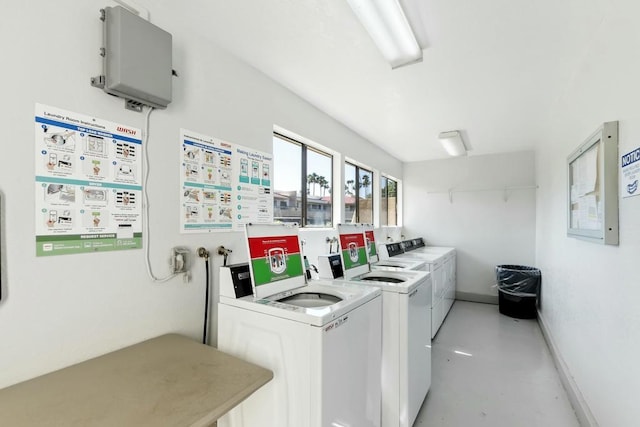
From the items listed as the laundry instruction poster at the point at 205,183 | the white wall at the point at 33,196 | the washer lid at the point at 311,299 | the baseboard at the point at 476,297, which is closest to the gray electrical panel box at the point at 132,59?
the white wall at the point at 33,196

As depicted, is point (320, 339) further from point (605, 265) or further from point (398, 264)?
point (398, 264)

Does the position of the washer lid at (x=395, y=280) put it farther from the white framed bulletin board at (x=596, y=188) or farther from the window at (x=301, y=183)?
the white framed bulletin board at (x=596, y=188)

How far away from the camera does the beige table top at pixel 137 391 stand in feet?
2.78

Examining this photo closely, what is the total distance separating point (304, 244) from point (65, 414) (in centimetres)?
194

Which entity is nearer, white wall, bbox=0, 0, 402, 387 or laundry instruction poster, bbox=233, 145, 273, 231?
white wall, bbox=0, 0, 402, 387

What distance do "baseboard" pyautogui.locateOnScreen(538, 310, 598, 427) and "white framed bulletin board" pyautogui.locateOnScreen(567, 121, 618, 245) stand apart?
3.63ft

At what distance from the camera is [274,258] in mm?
1694

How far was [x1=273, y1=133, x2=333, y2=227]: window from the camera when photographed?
8.55ft

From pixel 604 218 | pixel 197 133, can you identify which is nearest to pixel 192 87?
Result: pixel 197 133

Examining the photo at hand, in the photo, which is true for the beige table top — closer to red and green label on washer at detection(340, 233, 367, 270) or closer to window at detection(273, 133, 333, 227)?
red and green label on washer at detection(340, 233, 367, 270)

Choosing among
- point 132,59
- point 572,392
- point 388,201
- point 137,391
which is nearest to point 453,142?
point 388,201

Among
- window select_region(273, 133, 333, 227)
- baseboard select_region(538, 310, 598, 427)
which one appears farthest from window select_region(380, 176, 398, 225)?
baseboard select_region(538, 310, 598, 427)

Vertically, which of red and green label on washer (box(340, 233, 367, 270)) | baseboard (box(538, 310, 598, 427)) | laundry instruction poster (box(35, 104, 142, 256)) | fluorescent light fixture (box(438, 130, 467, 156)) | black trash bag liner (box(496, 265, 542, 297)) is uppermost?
fluorescent light fixture (box(438, 130, 467, 156))

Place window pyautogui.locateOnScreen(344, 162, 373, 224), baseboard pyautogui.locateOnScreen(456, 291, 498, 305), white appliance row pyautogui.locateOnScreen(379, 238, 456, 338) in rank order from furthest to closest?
1. baseboard pyautogui.locateOnScreen(456, 291, 498, 305)
2. window pyautogui.locateOnScreen(344, 162, 373, 224)
3. white appliance row pyautogui.locateOnScreen(379, 238, 456, 338)
